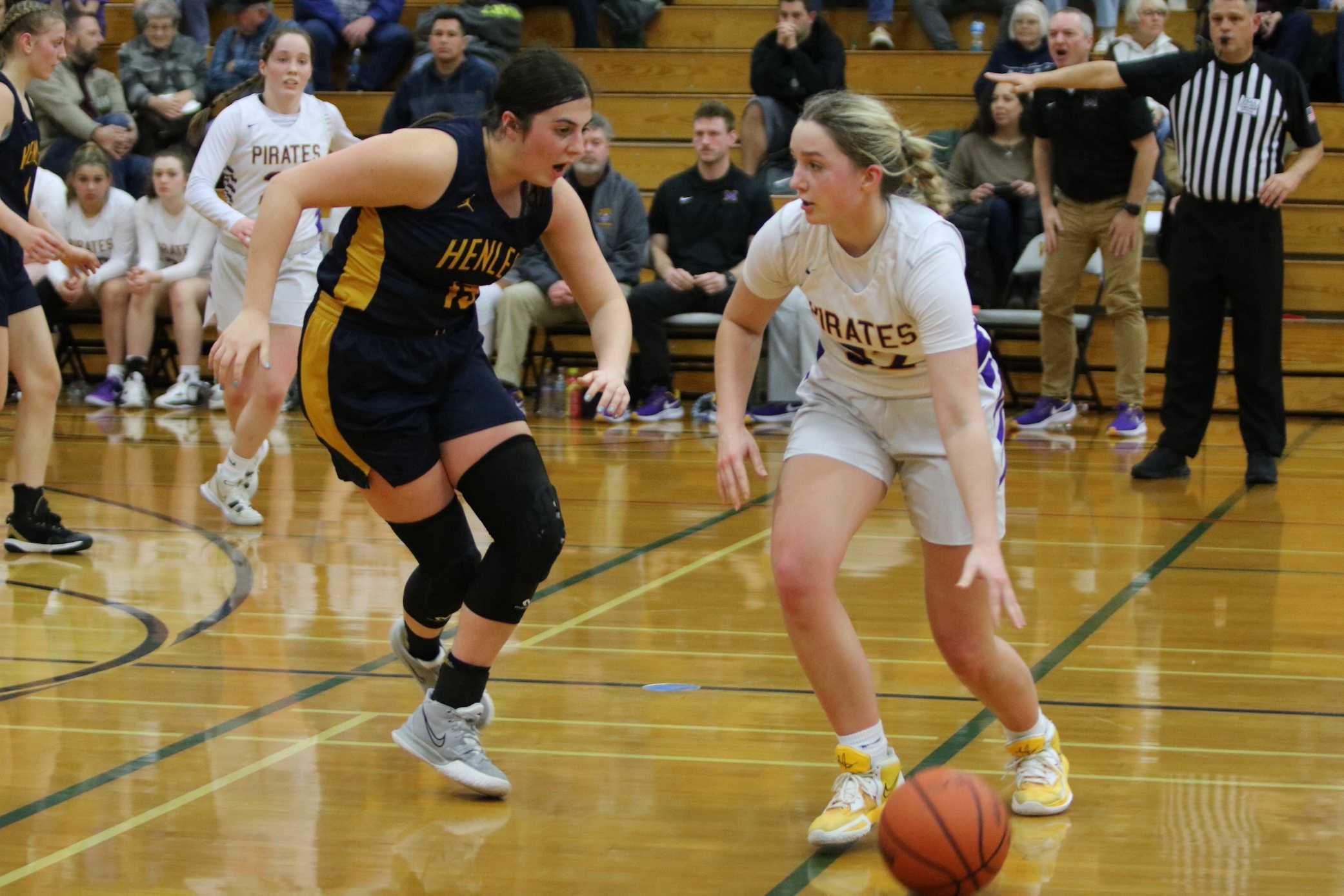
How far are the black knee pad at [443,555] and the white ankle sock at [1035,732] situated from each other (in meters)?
1.18

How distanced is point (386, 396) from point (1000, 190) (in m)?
7.03

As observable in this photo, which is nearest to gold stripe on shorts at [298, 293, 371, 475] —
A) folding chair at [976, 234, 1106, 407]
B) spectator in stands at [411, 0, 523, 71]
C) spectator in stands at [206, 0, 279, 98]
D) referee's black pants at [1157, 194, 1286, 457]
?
referee's black pants at [1157, 194, 1286, 457]

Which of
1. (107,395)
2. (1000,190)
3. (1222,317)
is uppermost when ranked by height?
(1000,190)

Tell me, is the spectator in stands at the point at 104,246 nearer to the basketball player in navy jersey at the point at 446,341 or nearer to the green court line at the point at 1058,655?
the green court line at the point at 1058,655

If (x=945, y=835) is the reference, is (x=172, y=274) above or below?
below

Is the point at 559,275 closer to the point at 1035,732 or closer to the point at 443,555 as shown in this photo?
the point at 443,555

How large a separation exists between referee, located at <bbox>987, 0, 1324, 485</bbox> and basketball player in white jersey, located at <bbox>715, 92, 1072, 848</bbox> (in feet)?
13.6

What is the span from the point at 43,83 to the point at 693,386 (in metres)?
4.71

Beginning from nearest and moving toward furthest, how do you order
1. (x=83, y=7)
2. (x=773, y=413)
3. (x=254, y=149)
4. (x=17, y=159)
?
1. (x=17, y=159)
2. (x=254, y=149)
3. (x=773, y=413)
4. (x=83, y=7)

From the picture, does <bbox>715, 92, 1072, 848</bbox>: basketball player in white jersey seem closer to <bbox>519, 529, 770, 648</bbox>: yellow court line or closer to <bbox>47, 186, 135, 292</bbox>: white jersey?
<bbox>519, 529, 770, 648</bbox>: yellow court line

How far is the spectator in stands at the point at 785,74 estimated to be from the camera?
11.0m

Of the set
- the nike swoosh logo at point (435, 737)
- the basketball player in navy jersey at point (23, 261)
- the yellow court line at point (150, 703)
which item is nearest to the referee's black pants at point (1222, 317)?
the basketball player in navy jersey at point (23, 261)

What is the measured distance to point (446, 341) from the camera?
12.2 feet

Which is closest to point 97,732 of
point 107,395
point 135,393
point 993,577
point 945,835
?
point 945,835
